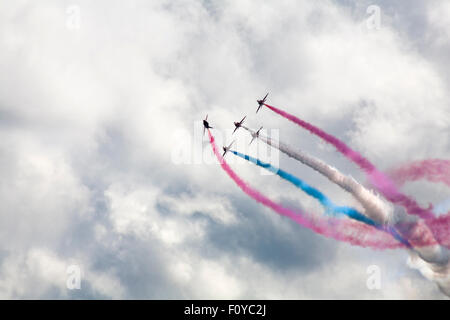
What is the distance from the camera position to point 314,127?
11156 centimetres

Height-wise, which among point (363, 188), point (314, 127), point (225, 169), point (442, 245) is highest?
point (314, 127)

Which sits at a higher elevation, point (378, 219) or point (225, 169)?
point (225, 169)

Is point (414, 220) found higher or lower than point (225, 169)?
lower
